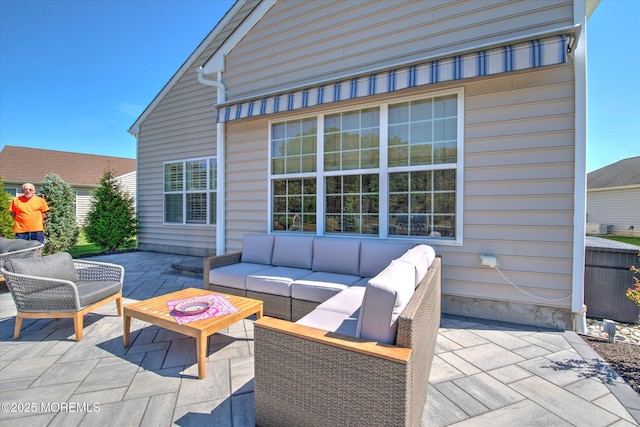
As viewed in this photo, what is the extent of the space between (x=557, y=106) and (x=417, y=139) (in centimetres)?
148

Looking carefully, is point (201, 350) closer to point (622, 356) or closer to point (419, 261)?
point (419, 261)

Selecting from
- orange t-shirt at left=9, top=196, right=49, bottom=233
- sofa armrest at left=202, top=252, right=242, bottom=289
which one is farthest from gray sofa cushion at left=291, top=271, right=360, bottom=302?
orange t-shirt at left=9, top=196, right=49, bottom=233

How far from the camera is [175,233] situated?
24.4 feet

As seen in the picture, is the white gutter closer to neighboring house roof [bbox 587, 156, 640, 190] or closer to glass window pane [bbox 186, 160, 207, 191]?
glass window pane [bbox 186, 160, 207, 191]

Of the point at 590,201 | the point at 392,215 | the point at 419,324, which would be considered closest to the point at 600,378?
the point at 419,324

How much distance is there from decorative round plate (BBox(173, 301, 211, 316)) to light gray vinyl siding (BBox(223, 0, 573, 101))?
342 cm

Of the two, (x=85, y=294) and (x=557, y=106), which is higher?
(x=557, y=106)

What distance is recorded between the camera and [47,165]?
15.2 m

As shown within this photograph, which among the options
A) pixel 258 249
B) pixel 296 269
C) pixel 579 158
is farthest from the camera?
pixel 258 249

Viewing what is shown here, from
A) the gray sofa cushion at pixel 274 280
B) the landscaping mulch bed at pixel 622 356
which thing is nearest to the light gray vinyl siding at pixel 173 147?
the gray sofa cushion at pixel 274 280

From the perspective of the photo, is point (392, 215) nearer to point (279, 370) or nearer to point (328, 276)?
point (328, 276)

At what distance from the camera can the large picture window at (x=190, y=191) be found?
687 centimetres

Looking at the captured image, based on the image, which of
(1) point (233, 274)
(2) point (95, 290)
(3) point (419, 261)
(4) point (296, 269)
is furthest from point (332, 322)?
(2) point (95, 290)

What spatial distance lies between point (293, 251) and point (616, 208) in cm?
1971
